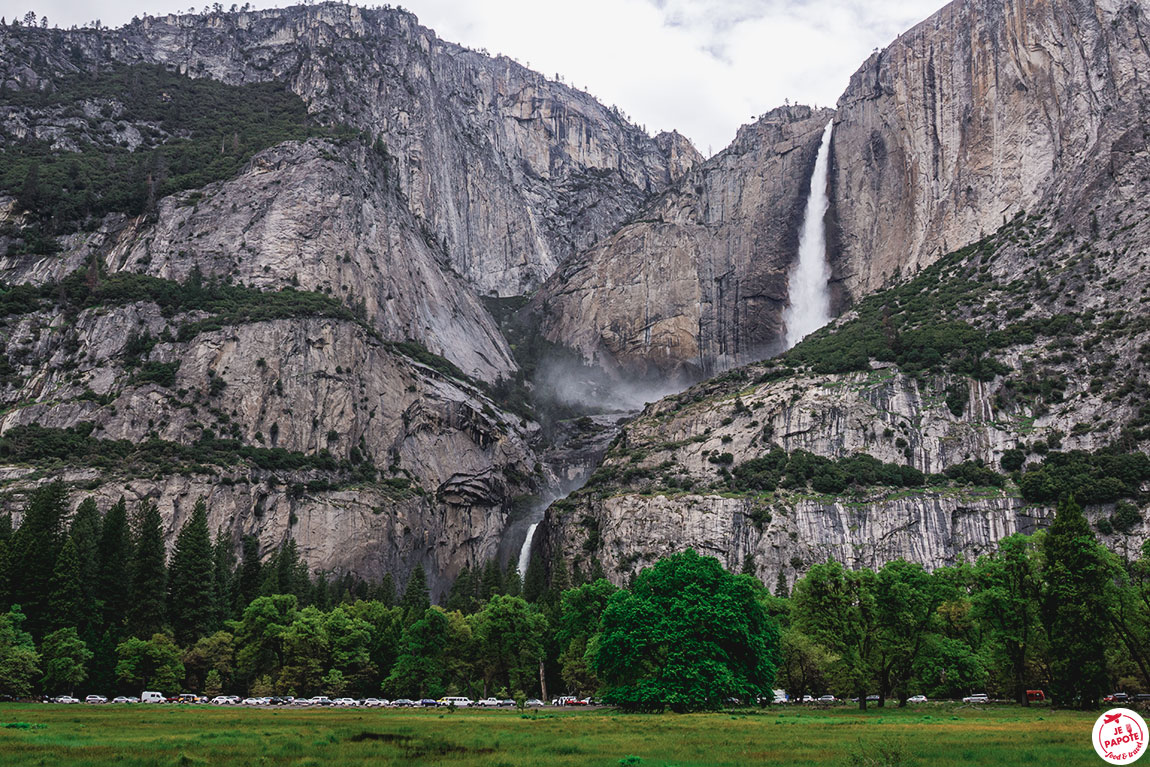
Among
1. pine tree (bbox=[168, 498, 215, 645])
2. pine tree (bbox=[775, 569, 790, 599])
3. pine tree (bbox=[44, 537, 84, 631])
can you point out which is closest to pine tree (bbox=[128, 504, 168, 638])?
pine tree (bbox=[168, 498, 215, 645])

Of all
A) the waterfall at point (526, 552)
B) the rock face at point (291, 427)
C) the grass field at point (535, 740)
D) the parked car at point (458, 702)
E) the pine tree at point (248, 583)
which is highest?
the rock face at point (291, 427)

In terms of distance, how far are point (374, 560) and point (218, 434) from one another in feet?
98.2

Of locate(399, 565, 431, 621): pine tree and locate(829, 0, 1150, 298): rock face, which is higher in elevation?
locate(829, 0, 1150, 298): rock face

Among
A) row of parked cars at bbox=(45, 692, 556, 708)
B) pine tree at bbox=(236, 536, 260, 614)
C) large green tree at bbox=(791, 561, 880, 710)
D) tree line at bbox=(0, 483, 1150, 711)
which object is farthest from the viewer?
pine tree at bbox=(236, 536, 260, 614)

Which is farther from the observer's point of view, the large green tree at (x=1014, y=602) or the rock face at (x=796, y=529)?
the rock face at (x=796, y=529)

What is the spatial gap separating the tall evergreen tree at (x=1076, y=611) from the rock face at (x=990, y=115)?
4595 inches

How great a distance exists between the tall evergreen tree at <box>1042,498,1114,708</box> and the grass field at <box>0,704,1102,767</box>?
12.1 feet

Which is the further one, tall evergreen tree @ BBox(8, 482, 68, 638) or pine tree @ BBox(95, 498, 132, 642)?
pine tree @ BBox(95, 498, 132, 642)

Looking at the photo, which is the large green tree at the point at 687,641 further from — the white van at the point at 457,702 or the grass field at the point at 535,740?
the white van at the point at 457,702

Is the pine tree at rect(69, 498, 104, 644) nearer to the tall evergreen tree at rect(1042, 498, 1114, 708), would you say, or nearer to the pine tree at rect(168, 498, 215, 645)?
the pine tree at rect(168, 498, 215, 645)

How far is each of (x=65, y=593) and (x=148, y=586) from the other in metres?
9.96

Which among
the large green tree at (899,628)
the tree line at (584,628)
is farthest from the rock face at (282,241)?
the large green tree at (899,628)
